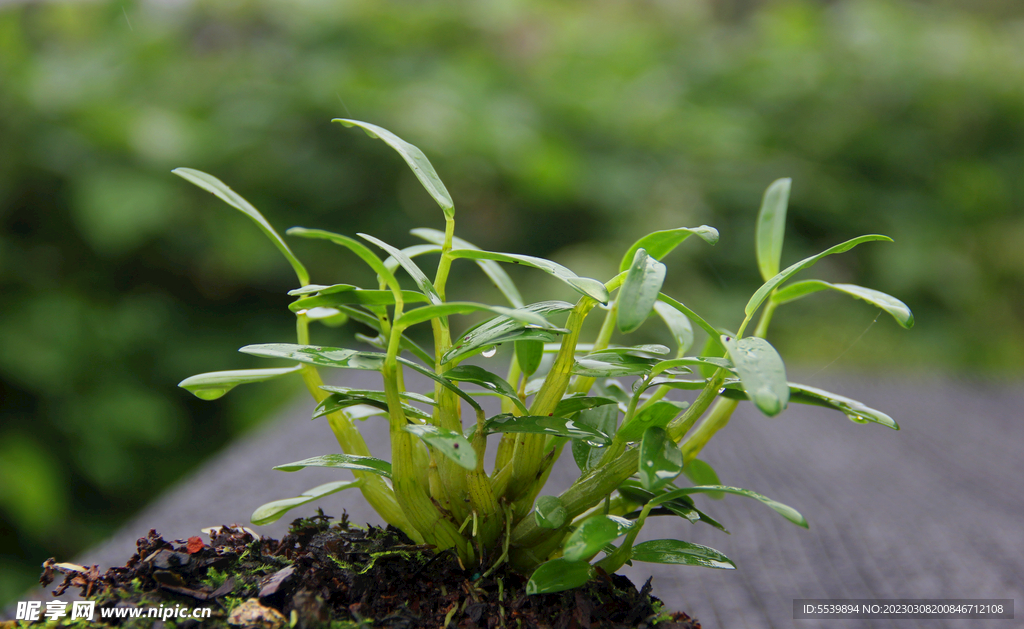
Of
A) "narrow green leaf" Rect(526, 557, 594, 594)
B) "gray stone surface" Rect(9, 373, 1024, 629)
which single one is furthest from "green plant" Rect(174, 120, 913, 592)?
"gray stone surface" Rect(9, 373, 1024, 629)

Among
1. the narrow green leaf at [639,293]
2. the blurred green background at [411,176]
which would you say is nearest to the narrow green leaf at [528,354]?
the narrow green leaf at [639,293]

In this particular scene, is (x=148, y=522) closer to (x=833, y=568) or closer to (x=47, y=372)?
(x=833, y=568)

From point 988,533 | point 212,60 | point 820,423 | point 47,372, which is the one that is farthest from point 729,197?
point 47,372

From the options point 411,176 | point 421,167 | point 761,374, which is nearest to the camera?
point 761,374

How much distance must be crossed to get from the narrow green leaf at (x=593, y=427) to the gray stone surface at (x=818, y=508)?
0.95 feet

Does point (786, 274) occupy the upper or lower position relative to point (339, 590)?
upper

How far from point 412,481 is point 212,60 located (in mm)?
2629

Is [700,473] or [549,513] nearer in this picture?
[549,513]

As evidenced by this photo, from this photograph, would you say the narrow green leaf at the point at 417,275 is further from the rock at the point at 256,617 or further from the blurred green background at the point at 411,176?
the blurred green background at the point at 411,176

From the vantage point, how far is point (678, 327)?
0.43 meters

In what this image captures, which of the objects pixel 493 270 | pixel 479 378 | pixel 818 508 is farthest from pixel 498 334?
pixel 818 508

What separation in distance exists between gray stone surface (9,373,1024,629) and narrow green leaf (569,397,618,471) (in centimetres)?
29

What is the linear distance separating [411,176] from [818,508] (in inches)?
67.0

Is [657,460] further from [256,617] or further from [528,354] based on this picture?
[256,617]
